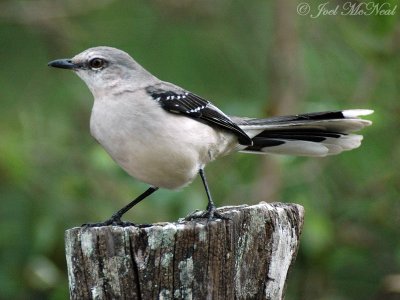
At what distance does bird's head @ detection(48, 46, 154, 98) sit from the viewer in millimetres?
5348

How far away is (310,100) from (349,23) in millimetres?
908

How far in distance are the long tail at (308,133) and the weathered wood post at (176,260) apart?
5.56ft

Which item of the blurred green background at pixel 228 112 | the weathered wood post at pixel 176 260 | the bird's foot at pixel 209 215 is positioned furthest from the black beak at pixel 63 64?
the weathered wood post at pixel 176 260

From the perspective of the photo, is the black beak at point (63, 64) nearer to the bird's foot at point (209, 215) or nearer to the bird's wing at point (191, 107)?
the bird's wing at point (191, 107)

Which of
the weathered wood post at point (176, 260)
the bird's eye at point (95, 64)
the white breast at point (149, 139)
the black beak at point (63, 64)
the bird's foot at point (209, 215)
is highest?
the bird's eye at point (95, 64)

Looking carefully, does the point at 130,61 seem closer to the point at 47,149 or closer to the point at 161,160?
the point at 161,160

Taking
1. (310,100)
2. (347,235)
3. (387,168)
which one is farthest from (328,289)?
(310,100)

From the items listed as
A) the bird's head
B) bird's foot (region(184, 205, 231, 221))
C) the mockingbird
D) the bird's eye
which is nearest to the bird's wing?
the mockingbird

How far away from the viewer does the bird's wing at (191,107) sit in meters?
5.18

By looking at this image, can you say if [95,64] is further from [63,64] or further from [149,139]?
[149,139]

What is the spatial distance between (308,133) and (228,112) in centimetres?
107

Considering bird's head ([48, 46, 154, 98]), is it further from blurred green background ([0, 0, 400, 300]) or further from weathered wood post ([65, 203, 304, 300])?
weathered wood post ([65, 203, 304, 300])

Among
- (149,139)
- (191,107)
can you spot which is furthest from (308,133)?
(149,139)

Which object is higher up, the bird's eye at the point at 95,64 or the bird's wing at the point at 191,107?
the bird's eye at the point at 95,64
